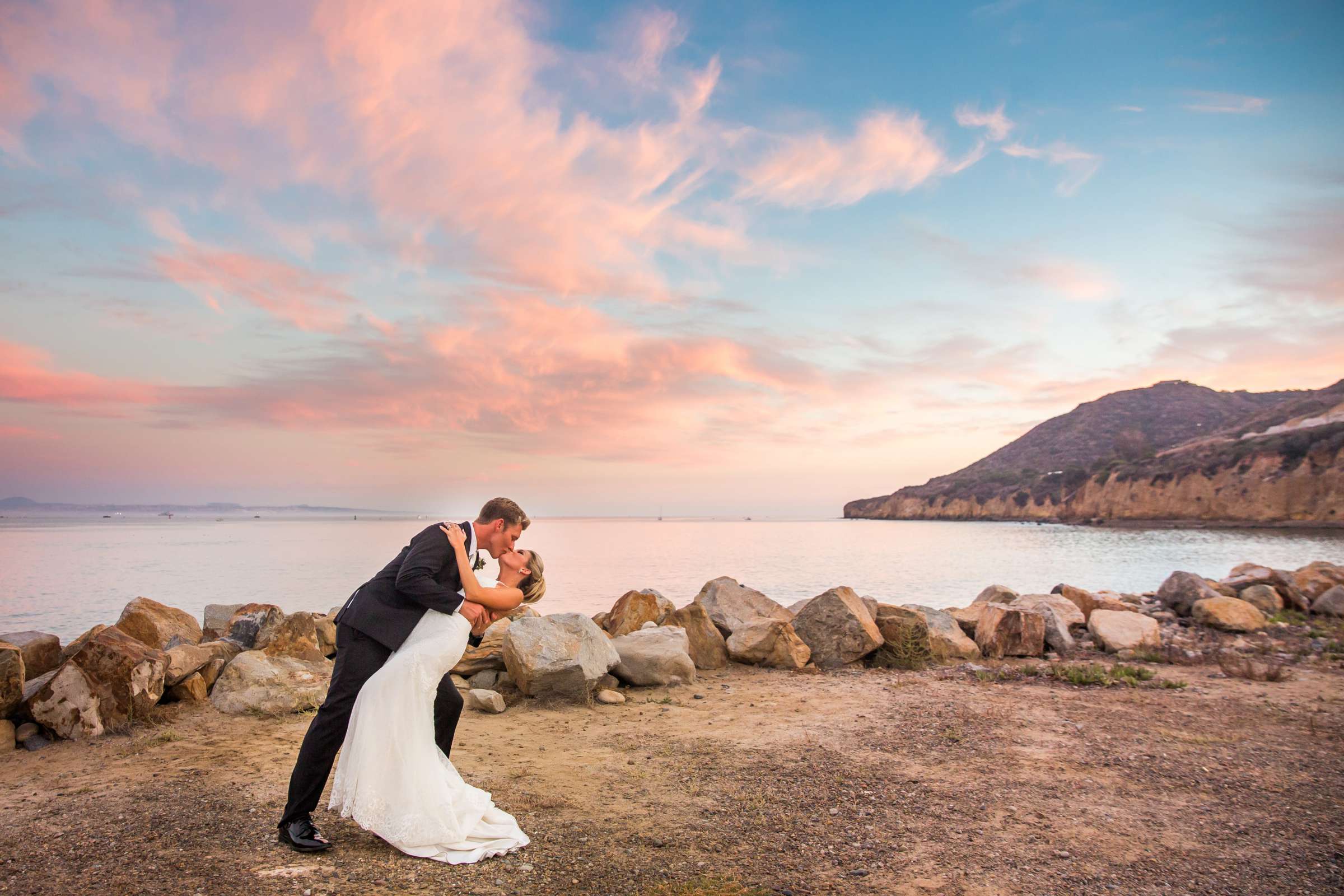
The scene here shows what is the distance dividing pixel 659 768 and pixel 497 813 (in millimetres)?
1964

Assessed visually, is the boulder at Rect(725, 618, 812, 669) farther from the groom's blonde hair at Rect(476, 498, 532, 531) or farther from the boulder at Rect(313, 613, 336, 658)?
the groom's blonde hair at Rect(476, 498, 532, 531)

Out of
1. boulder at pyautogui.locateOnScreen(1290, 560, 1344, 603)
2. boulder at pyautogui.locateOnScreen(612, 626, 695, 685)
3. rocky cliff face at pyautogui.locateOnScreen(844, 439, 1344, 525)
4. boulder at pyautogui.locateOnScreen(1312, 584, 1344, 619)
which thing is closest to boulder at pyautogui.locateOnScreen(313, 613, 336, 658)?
boulder at pyautogui.locateOnScreen(612, 626, 695, 685)

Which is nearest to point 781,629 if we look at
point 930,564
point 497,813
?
point 497,813

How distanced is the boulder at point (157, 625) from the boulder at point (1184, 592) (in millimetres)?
18753

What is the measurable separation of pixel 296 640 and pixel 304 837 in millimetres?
6002

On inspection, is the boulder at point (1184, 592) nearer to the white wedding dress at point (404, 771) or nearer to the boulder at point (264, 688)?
the white wedding dress at point (404, 771)

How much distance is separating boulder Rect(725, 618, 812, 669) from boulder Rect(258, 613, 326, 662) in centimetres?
594

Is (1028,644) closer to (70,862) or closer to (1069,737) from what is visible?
(1069,737)

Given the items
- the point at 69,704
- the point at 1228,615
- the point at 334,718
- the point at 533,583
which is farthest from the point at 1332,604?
the point at 69,704

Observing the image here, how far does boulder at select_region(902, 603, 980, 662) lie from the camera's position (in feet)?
39.2

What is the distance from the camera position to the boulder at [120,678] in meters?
7.26

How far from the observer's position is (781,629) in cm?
1143

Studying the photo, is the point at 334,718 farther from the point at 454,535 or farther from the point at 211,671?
the point at 211,671

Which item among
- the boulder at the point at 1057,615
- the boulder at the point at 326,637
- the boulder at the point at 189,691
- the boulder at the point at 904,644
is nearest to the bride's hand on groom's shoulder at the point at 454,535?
the boulder at the point at 189,691
